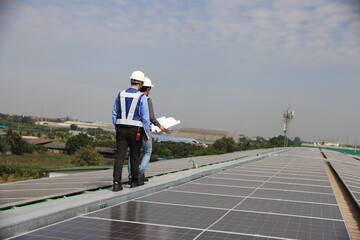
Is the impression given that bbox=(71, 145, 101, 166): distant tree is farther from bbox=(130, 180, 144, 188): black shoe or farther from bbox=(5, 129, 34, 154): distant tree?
bbox=(130, 180, 144, 188): black shoe

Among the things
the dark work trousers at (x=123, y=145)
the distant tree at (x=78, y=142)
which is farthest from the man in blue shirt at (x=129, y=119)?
the distant tree at (x=78, y=142)

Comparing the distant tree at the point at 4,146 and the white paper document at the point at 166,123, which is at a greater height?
the white paper document at the point at 166,123

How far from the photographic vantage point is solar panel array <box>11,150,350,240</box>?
428 centimetres

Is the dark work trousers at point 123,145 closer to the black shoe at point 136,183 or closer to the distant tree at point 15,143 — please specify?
the black shoe at point 136,183

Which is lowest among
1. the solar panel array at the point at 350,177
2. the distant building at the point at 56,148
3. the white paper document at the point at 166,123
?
the distant building at the point at 56,148

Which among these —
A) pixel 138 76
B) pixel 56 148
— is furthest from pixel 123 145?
pixel 56 148

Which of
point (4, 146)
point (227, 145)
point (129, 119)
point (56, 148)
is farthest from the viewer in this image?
point (227, 145)

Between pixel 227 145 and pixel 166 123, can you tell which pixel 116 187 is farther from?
pixel 227 145

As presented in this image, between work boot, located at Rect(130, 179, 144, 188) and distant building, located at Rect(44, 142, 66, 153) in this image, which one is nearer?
work boot, located at Rect(130, 179, 144, 188)

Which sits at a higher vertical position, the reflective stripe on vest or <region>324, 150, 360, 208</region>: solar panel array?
the reflective stripe on vest

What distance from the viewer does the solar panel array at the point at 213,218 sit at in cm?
428

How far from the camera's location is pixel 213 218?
16.8 ft

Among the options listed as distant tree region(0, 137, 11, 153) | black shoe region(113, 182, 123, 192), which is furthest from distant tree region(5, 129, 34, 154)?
black shoe region(113, 182, 123, 192)

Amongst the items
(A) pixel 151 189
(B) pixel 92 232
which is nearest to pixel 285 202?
(A) pixel 151 189
